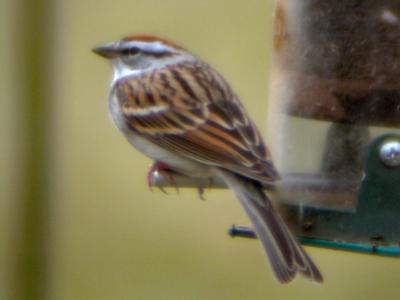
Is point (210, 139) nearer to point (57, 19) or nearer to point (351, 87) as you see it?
point (351, 87)

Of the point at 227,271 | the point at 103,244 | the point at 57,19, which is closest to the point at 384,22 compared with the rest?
the point at 57,19

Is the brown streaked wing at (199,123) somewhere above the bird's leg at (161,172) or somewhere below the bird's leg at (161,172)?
above

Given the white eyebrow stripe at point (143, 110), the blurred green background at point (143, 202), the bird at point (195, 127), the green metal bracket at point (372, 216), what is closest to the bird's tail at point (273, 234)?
the bird at point (195, 127)

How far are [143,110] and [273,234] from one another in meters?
0.96

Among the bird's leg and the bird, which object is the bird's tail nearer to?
the bird

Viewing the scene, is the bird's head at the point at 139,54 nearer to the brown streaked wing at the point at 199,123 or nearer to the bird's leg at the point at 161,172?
the brown streaked wing at the point at 199,123

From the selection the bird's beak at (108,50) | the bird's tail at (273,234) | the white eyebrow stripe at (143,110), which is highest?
the bird's beak at (108,50)

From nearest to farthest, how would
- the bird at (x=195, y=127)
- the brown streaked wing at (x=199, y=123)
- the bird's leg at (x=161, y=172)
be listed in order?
the bird at (x=195, y=127), the brown streaked wing at (x=199, y=123), the bird's leg at (x=161, y=172)

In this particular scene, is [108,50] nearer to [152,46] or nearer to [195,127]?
[152,46]

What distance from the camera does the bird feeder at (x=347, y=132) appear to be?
587cm

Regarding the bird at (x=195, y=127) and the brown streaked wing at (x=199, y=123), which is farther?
the brown streaked wing at (x=199, y=123)

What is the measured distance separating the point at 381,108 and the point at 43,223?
5.62 feet

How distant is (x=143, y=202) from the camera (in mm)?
Result: 9609

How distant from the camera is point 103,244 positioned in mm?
9500
